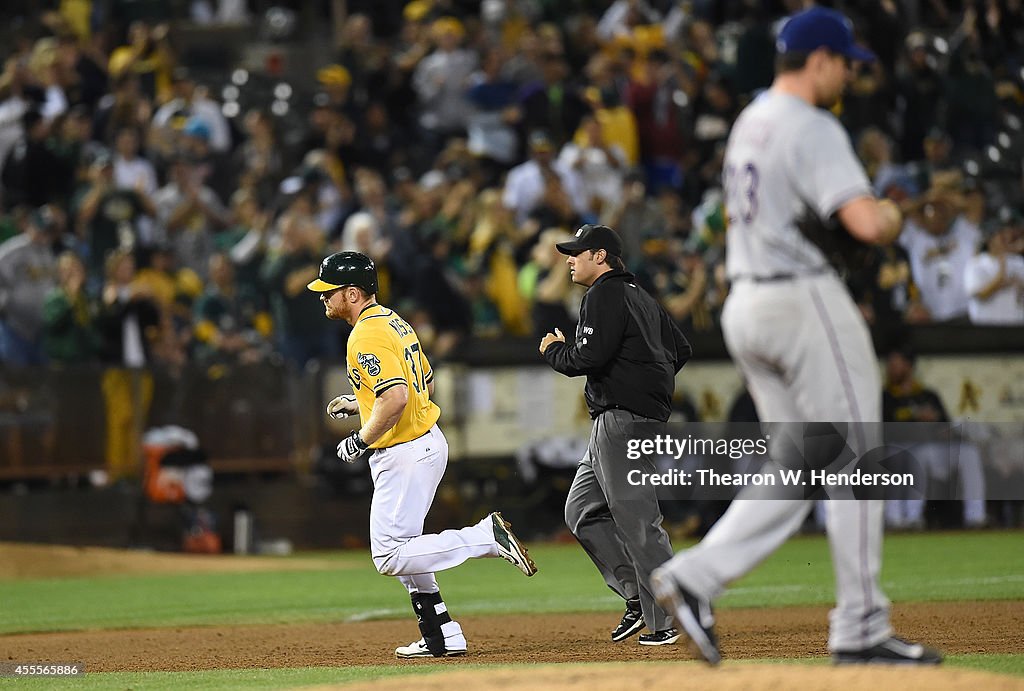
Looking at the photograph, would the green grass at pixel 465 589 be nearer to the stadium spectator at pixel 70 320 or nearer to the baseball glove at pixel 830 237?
the stadium spectator at pixel 70 320

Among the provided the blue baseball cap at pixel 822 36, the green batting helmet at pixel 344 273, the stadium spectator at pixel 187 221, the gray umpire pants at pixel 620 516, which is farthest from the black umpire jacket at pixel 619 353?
the stadium spectator at pixel 187 221

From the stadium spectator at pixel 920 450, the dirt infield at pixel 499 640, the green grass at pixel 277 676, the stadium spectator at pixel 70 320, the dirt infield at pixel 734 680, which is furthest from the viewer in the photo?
the stadium spectator at pixel 70 320

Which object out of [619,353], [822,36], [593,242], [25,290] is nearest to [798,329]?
[822,36]

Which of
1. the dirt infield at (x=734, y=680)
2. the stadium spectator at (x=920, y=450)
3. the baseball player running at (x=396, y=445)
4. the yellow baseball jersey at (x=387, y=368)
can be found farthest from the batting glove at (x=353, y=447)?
the stadium spectator at (x=920, y=450)

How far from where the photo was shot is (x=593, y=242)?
8.48 meters

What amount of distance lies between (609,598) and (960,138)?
8.93 meters

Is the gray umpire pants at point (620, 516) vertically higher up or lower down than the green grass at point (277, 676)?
higher up

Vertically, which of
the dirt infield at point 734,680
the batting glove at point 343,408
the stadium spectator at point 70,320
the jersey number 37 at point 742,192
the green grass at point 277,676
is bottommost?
the green grass at point 277,676

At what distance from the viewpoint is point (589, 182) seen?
18000 mm

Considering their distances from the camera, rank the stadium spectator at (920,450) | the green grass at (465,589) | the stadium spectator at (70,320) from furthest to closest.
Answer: the stadium spectator at (70,320) < the stadium spectator at (920,450) < the green grass at (465,589)

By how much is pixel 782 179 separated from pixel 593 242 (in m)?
2.90

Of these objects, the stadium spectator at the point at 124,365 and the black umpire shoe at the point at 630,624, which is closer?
the black umpire shoe at the point at 630,624

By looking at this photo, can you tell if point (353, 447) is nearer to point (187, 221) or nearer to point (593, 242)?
point (593, 242)

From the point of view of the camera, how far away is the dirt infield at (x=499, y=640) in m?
8.12
